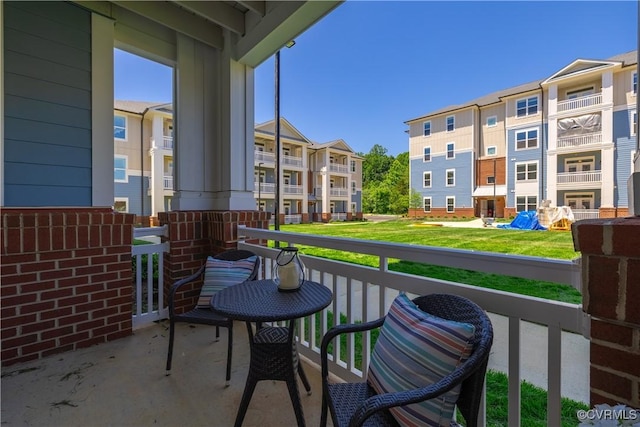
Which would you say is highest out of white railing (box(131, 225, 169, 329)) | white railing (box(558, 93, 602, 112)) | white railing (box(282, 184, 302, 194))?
white railing (box(558, 93, 602, 112))

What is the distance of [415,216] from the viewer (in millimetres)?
22000

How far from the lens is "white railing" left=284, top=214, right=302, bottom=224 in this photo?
20594 millimetres

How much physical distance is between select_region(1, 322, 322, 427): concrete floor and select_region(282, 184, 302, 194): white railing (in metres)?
18.1

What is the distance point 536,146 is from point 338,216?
44.9 feet

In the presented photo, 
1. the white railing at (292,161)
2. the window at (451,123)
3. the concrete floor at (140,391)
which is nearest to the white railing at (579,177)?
the window at (451,123)

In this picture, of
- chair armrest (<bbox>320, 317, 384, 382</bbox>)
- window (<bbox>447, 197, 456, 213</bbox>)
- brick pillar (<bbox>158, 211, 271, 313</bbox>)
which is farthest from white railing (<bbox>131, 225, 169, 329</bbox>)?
window (<bbox>447, 197, 456, 213</bbox>)

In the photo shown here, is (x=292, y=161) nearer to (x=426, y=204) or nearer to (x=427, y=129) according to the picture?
(x=427, y=129)

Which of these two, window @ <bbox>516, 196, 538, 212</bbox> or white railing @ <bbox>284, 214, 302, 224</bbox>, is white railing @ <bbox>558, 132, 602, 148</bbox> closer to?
window @ <bbox>516, 196, 538, 212</bbox>

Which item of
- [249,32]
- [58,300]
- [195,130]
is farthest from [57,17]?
[58,300]

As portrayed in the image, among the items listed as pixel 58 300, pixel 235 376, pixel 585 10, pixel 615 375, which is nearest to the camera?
pixel 615 375

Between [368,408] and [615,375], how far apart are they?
2.17 feet

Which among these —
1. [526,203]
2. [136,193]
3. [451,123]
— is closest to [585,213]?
[526,203]

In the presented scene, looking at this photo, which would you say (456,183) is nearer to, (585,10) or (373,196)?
(373,196)

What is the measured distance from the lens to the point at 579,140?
47.9 ft
